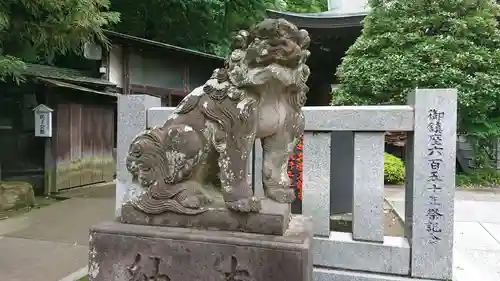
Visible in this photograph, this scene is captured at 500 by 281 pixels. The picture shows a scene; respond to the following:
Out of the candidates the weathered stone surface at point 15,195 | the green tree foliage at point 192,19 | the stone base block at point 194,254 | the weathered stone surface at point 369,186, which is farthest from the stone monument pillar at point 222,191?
the green tree foliage at point 192,19

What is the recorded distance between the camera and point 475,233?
459cm

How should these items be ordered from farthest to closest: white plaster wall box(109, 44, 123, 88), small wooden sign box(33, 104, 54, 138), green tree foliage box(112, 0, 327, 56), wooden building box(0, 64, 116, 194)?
green tree foliage box(112, 0, 327, 56) < white plaster wall box(109, 44, 123, 88) < wooden building box(0, 64, 116, 194) < small wooden sign box(33, 104, 54, 138)

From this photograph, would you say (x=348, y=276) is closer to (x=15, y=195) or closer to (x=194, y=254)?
(x=194, y=254)

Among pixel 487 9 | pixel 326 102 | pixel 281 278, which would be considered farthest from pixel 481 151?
pixel 281 278

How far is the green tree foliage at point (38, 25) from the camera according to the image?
13.6 ft

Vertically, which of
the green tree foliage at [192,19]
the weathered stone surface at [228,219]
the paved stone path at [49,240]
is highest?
the green tree foliage at [192,19]

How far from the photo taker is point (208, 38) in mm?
11562

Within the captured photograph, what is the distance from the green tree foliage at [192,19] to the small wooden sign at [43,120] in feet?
13.9

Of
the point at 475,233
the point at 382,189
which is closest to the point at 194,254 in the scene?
the point at 382,189

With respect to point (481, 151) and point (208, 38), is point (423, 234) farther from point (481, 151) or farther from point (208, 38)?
point (208, 38)

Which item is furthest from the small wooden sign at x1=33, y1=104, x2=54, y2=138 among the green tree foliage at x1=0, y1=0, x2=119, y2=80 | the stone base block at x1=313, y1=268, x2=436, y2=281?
the stone base block at x1=313, y1=268, x2=436, y2=281

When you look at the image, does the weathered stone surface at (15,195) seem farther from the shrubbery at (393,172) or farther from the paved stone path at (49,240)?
the shrubbery at (393,172)

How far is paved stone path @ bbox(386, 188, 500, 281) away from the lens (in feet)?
10.8

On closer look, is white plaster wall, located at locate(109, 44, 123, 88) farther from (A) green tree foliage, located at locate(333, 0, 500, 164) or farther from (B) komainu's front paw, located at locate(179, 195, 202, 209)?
(B) komainu's front paw, located at locate(179, 195, 202, 209)
